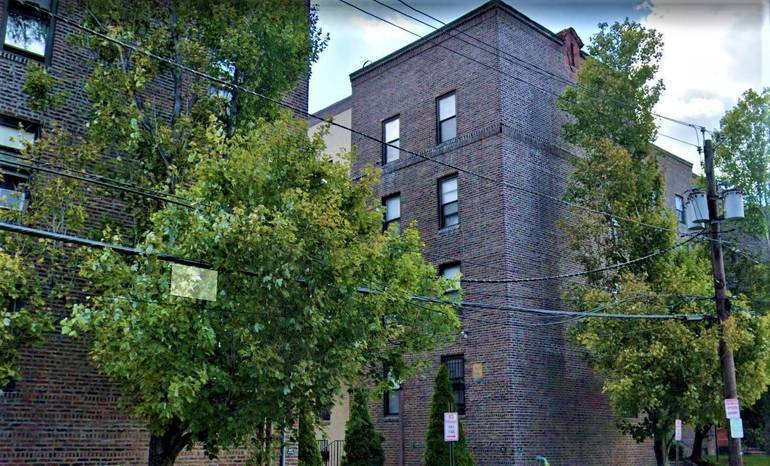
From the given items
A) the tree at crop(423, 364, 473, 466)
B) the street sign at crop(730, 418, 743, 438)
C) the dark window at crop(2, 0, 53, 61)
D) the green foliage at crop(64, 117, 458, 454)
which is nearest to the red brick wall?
the tree at crop(423, 364, 473, 466)

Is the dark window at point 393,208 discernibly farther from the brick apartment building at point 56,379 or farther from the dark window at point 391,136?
the brick apartment building at point 56,379

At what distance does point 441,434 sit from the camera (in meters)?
20.5

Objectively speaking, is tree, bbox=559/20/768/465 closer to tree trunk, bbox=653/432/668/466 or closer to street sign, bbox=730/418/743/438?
tree trunk, bbox=653/432/668/466

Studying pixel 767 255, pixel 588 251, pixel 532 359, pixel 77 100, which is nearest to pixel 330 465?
pixel 532 359

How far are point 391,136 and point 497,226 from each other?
6.74m

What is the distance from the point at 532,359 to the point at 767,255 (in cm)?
1356

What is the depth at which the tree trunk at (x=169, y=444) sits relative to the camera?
1134 cm

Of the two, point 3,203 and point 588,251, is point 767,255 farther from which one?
point 3,203

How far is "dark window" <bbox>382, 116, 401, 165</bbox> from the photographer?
26812mm

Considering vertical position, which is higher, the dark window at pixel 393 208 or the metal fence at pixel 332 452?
the dark window at pixel 393 208

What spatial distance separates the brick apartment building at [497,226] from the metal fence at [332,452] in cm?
259

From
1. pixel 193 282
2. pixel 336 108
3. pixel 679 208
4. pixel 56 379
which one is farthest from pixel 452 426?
pixel 336 108

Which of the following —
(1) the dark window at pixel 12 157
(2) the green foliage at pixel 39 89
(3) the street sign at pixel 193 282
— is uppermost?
(2) the green foliage at pixel 39 89

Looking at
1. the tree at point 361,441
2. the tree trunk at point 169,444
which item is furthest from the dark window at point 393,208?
the tree trunk at point 169,444
